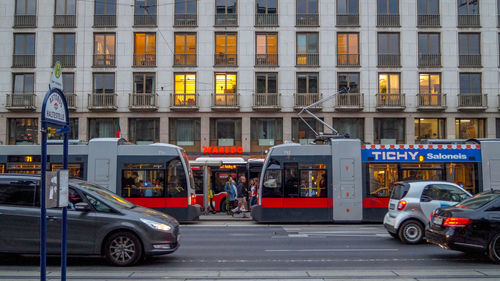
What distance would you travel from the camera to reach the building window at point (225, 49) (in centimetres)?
3431

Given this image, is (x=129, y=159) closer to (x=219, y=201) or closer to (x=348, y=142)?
(x=219, y=201)

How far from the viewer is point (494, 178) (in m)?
18.7

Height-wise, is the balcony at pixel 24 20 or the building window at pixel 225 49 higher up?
the balcony at pixel 24 20

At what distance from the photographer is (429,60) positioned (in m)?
34.3

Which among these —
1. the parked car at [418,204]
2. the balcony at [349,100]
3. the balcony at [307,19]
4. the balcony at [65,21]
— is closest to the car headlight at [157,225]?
the parked car at [418,204]

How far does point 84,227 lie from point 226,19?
2722cm

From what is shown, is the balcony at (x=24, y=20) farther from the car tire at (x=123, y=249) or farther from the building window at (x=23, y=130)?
the car tire at (x=123, y=249)

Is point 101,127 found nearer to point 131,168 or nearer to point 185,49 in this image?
point 185,49

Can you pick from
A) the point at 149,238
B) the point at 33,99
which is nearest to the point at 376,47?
the point at 33,99

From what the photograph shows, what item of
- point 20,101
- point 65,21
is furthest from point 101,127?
point 65,21

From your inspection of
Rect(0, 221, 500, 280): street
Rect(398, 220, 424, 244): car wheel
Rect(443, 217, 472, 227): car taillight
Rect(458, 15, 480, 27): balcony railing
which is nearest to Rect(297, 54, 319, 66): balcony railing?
Rect(458, 15, 480, 27): balcony railing

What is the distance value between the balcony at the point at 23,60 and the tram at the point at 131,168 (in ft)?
57.3

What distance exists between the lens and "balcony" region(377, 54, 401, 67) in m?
34.3

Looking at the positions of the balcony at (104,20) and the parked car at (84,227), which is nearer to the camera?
the parked car at (84,227)
